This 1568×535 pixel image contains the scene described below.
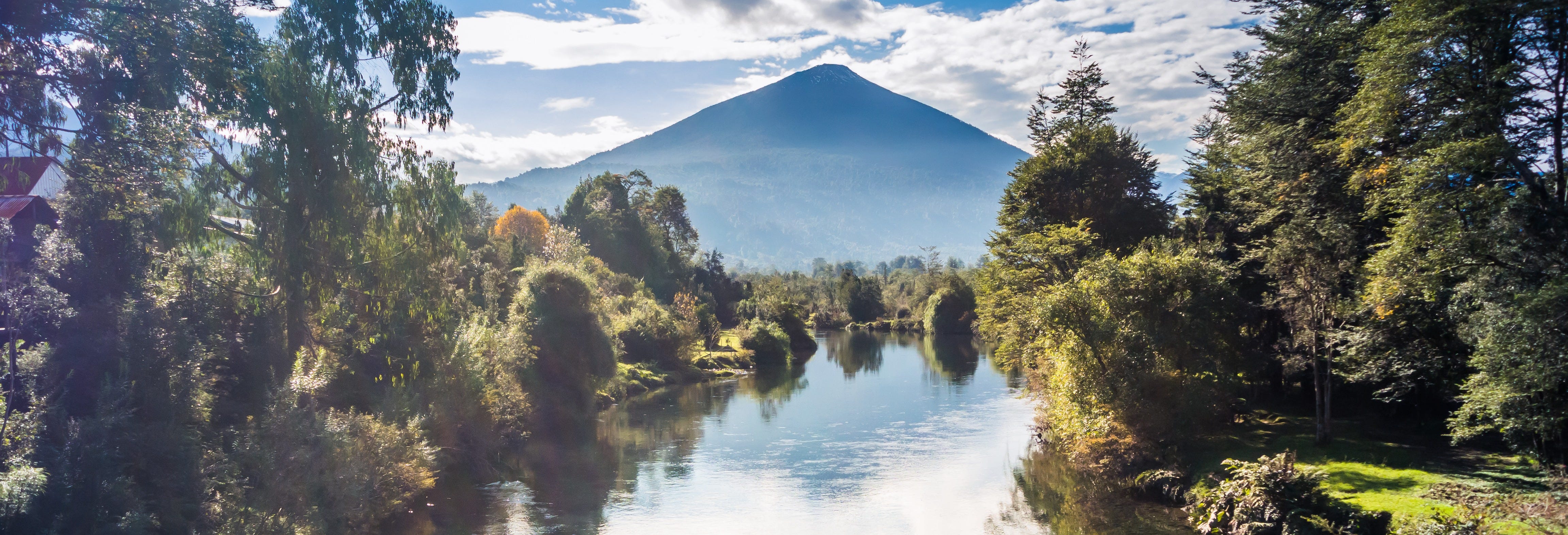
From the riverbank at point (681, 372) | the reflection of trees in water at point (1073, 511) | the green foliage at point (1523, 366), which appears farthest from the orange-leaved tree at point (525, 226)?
the green foliage at point (1523, 366)

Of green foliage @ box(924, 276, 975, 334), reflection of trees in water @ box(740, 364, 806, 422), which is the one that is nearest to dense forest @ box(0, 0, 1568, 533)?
reflection of trees in water @ box(740, 364, 806, 422)

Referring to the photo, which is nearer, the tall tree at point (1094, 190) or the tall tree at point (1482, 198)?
the tall tree at point (1482, 198)

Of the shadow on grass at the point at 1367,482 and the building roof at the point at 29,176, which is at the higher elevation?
the building roof at the point at 29,176

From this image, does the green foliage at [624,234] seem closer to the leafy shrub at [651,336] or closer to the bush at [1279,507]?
the leafy shrub at [651,336]

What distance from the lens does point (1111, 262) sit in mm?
21094

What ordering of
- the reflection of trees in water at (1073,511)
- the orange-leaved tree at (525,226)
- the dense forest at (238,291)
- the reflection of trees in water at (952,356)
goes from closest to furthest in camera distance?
the dense forest at (238,291) → the reflection of trees in water at (1073,511) → the reflection of trees in water at (952,356) → the orange-leaved tree at (525,226)

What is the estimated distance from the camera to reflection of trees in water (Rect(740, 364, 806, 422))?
126 feet

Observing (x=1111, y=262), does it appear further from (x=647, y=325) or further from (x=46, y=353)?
(x=647, y=325)

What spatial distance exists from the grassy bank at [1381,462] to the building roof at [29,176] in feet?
74.3

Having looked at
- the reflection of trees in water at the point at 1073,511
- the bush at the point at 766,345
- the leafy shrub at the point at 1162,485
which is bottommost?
the reflection of trees in water at the point at 1073,511

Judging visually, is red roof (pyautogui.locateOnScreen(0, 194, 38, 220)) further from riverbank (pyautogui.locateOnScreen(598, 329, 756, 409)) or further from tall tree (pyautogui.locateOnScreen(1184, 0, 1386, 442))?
tall tree (pyautogui.locateOnScreen(1184, 0, 1386, 442))

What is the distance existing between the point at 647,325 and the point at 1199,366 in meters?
32.7

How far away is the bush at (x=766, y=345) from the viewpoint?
2309 inches

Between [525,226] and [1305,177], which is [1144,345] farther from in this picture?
[525,226]
